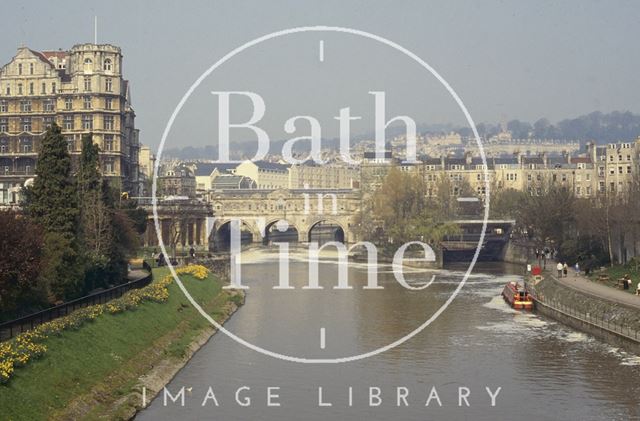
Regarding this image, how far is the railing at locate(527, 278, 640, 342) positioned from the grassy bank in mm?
21505

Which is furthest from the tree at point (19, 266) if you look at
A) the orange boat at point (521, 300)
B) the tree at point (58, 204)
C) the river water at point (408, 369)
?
the orange boat at point (521, 300)

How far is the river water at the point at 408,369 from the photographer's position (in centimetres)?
3800

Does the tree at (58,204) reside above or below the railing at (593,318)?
above

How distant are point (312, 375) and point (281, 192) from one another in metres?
130

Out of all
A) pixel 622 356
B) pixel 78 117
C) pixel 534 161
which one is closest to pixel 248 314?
pixel 622 356

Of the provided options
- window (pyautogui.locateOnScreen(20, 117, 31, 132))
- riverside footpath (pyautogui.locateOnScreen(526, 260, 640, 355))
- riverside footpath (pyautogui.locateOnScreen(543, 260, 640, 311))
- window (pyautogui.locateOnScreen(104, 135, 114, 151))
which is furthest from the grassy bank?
window (pyautogui.locateOnScreen(20, 117, 31, 132))

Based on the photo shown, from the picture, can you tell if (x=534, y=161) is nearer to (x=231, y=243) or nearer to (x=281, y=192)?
(x=281, y=192)

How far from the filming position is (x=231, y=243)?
538 feet

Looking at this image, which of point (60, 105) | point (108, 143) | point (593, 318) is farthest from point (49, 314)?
point (60, 105)

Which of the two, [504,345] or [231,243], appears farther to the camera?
[231,243]

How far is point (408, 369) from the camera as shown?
46.2 m

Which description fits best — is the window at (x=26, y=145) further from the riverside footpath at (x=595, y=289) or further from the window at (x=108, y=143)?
the riverside footpath at (x=595, y=289)

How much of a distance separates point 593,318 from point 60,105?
223ft

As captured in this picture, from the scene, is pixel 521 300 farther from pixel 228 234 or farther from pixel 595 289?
pixel 228 234
